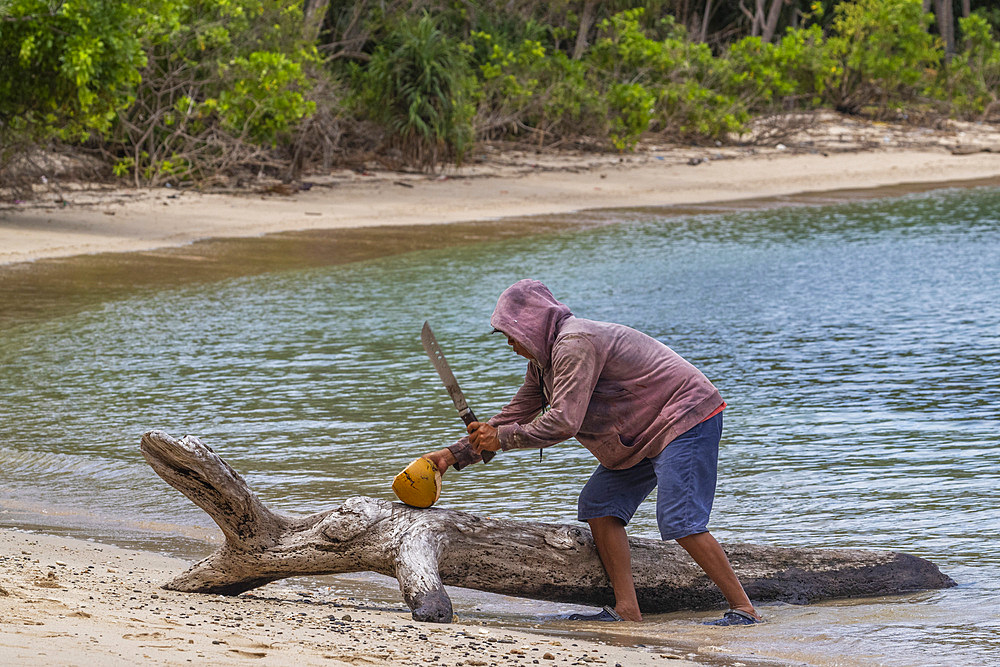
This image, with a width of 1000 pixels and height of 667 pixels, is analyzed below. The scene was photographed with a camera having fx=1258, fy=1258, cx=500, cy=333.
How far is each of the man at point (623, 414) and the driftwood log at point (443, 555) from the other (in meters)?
0.25

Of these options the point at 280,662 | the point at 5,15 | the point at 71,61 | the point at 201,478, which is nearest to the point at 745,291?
the point at 71,61

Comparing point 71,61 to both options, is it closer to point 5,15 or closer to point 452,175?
point 5,15

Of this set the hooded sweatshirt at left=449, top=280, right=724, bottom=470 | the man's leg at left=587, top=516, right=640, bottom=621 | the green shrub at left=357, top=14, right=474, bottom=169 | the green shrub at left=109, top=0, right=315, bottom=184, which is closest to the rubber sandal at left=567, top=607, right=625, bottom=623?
the man's leg at left=587, top=516, right=640, bottom=621

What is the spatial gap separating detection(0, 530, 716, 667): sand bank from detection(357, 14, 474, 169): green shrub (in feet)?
54.8

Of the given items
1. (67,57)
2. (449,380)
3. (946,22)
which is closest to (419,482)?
(449,380)

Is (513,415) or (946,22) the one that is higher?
(946,22)

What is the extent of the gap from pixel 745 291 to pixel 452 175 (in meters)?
9.54

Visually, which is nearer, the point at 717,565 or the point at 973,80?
the point at 717,565

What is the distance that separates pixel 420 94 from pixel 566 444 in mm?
13940

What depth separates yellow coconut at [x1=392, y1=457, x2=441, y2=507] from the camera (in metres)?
4.22

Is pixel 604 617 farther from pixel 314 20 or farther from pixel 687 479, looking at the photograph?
pixel 314 20

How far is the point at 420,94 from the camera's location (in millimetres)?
20578

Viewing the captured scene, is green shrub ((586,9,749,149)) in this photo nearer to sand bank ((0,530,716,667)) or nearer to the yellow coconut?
the yellow coconut

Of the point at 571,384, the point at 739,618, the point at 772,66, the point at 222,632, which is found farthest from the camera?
the point at 772,66
